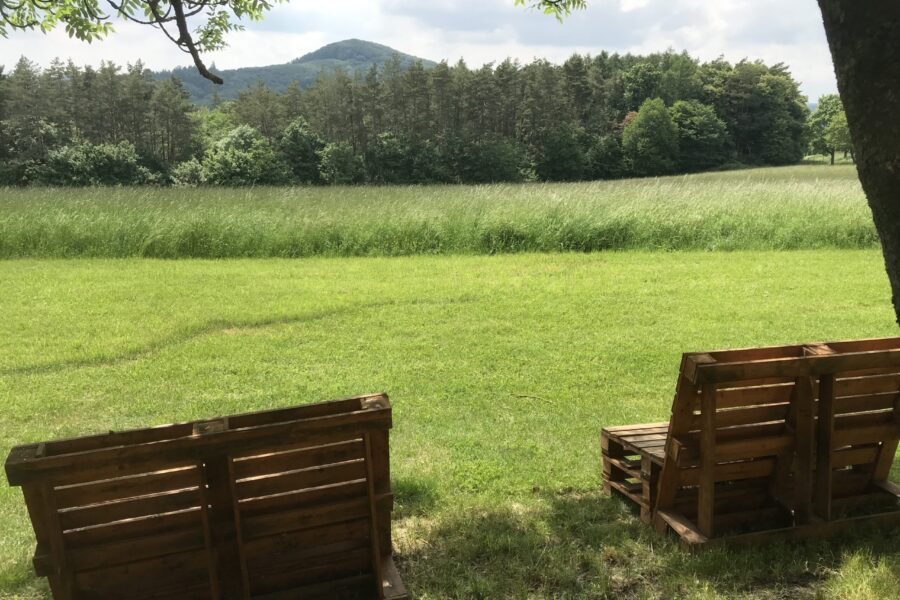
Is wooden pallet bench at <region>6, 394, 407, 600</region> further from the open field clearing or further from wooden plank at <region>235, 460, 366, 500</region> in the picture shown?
the open field clearing

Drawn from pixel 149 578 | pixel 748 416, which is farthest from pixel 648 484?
pixel 149 578

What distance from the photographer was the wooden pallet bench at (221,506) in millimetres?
2297

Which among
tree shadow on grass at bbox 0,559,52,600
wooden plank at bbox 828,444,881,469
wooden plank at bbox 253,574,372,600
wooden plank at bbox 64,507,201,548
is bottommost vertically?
tree shadow on grass at bbox 0,559,52,600

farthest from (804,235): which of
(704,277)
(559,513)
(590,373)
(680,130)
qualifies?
(680,130)

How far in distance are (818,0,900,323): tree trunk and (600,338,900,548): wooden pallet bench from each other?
0.80 meters

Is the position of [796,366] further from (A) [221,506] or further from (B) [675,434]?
(A) [221,506]

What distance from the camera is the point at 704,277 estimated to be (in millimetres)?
10969

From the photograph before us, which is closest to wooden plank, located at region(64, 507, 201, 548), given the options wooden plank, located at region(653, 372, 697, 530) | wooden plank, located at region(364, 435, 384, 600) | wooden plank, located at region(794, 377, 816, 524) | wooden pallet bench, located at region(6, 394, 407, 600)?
wooden pallet bench, located at region(6, 394, 407, 600)

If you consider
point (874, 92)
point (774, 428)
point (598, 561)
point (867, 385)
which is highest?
point (874, 92)

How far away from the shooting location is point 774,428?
3166mm

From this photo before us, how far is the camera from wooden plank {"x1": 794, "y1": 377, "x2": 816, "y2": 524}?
9.99ft

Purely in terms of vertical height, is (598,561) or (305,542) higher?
(305,542)

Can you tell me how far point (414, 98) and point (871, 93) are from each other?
195 ft

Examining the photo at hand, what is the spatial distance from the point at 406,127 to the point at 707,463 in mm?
58505
